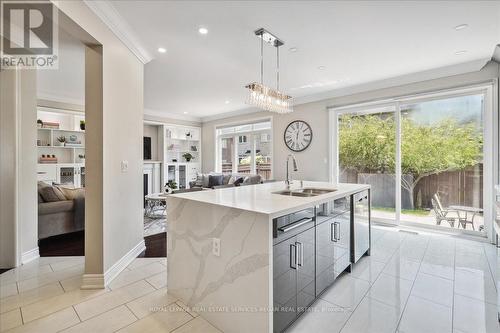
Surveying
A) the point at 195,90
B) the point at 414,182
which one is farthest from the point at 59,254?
the point at 414,182

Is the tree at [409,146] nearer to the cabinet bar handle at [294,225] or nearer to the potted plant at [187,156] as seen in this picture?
the cabinet bar handle at [294,225]

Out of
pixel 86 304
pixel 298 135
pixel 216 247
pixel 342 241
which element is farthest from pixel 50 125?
pixel 342 241

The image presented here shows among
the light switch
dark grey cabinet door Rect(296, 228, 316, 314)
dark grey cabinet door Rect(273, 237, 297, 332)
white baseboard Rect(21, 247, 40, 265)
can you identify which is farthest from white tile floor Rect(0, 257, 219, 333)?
the light switch

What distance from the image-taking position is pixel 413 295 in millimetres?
2146

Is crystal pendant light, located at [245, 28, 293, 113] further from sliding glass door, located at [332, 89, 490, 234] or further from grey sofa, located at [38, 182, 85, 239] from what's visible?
grey sofa, located at [38, 182, 85, 239]

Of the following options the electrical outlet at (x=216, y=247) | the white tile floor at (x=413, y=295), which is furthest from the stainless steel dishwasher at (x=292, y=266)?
the electrical outlet at (x=216, y=247)

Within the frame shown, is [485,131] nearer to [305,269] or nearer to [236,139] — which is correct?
[305,269]

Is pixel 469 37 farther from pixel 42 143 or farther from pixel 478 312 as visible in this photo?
pixel 42 143

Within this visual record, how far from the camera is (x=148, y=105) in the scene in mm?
6191

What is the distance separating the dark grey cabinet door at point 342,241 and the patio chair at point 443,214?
8.40 feet

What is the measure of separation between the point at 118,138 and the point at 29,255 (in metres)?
1.84

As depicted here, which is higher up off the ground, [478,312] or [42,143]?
[42,143]

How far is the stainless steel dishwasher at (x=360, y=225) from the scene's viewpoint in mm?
2627

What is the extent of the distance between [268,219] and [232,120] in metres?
5.93
